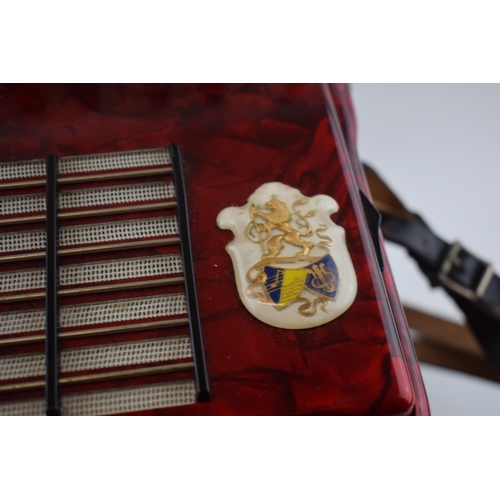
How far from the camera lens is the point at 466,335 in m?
1.32

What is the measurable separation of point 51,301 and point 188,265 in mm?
148

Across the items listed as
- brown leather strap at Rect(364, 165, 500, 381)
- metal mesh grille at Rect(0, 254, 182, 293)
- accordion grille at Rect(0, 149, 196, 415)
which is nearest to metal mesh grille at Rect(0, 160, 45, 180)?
accordion grille at Rect(0, 149, 196, 415)

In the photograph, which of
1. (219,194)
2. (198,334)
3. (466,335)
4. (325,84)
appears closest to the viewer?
(198,334)

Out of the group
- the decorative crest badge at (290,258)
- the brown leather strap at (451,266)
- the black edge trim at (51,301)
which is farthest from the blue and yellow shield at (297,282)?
the brown leather strap at (451,266)

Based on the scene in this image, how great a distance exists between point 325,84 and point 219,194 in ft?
0.80

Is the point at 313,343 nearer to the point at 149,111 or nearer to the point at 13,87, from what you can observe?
the point at 149,111

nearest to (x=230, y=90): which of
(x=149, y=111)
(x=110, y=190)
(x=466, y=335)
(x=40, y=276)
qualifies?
(x=149, y=111)

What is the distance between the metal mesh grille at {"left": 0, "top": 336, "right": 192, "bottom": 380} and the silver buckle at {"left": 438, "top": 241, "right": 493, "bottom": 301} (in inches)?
23.1

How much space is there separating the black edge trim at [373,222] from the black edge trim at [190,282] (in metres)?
0.22

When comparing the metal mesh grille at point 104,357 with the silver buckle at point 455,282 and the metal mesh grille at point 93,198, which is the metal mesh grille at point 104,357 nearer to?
the metal mesh grille at point 93,198

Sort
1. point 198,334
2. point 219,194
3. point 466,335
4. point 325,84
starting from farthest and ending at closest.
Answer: point 466,335, point 325,84, point 219,194, point 198,334

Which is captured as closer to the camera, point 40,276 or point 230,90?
point 40,276

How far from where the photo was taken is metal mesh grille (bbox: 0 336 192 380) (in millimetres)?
678

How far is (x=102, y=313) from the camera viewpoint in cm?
71
